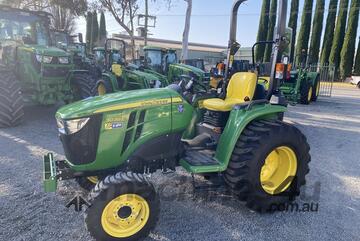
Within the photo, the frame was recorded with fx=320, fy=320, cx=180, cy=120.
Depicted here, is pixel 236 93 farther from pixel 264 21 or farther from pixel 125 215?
pixel 264 21

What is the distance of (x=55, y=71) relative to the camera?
7.34 meters

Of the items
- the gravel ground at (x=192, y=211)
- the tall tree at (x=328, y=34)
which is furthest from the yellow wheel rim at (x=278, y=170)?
the tall tree at (x=328, y=34)

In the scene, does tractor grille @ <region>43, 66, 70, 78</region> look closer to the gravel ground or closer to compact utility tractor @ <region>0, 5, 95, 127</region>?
compact utility tractor @ <region>0, 5, 95, 127</region>

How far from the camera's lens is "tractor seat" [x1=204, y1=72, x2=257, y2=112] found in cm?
362

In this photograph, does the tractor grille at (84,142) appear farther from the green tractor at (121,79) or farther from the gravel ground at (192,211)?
the green tractor at (121,79)

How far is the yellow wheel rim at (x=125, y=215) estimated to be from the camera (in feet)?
9.00

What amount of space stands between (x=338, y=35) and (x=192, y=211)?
27.3 metres

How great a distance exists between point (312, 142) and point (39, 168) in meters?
5.10

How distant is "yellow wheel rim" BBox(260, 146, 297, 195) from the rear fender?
494 millimetres

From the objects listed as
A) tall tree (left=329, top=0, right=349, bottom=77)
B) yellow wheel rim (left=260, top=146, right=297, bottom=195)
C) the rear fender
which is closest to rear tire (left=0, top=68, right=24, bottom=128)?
the rear fender

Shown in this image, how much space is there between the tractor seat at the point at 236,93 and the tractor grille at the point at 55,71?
476 cm

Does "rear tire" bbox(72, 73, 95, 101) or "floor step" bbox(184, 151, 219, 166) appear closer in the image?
"floor step" bbox(184, 151, 219, 166)

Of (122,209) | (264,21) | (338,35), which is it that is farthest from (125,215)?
(264,21)

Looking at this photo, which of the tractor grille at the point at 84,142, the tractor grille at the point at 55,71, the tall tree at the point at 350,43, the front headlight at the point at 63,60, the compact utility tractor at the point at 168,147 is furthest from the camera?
the tall tree at the point at 350,43
